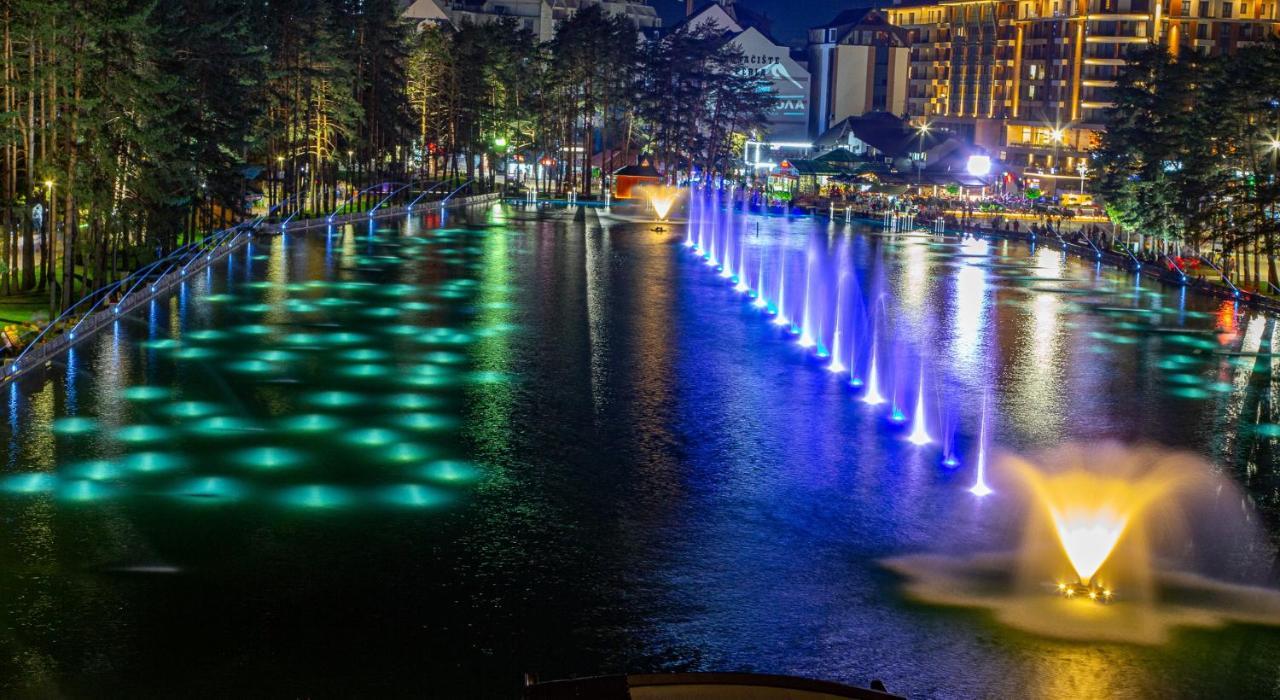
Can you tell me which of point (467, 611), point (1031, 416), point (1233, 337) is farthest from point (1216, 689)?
point (1233, 337)

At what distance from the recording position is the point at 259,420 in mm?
24906

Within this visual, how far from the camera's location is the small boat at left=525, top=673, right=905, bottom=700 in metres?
9.36

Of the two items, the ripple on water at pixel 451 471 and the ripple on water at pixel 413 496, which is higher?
the ripple on water at pixel 451 471

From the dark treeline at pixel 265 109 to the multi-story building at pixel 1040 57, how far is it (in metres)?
28.8

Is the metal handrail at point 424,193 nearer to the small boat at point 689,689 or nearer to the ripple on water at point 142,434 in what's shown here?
the ripple on water at point 142,434

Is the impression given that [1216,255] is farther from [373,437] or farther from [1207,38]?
[1207,38]

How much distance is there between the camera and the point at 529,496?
20375 millimetres

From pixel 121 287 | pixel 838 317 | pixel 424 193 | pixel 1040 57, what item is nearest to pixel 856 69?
pixel 1040 57

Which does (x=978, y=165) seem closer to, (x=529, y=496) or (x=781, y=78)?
(x=781, y=78)

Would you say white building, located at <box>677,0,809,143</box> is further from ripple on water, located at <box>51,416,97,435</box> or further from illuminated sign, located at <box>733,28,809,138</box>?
ripple on water, located at <box>51,416,97,435</box>

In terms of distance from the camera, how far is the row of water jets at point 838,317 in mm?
27047

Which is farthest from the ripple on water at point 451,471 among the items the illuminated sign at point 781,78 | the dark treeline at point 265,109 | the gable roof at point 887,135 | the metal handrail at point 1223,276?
the illuminated sign at point 781,78

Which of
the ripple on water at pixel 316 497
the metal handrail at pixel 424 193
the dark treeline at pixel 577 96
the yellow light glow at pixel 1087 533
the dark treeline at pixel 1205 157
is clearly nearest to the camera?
the yellow light glow at pixel 1087 533

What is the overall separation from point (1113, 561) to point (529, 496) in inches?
331
